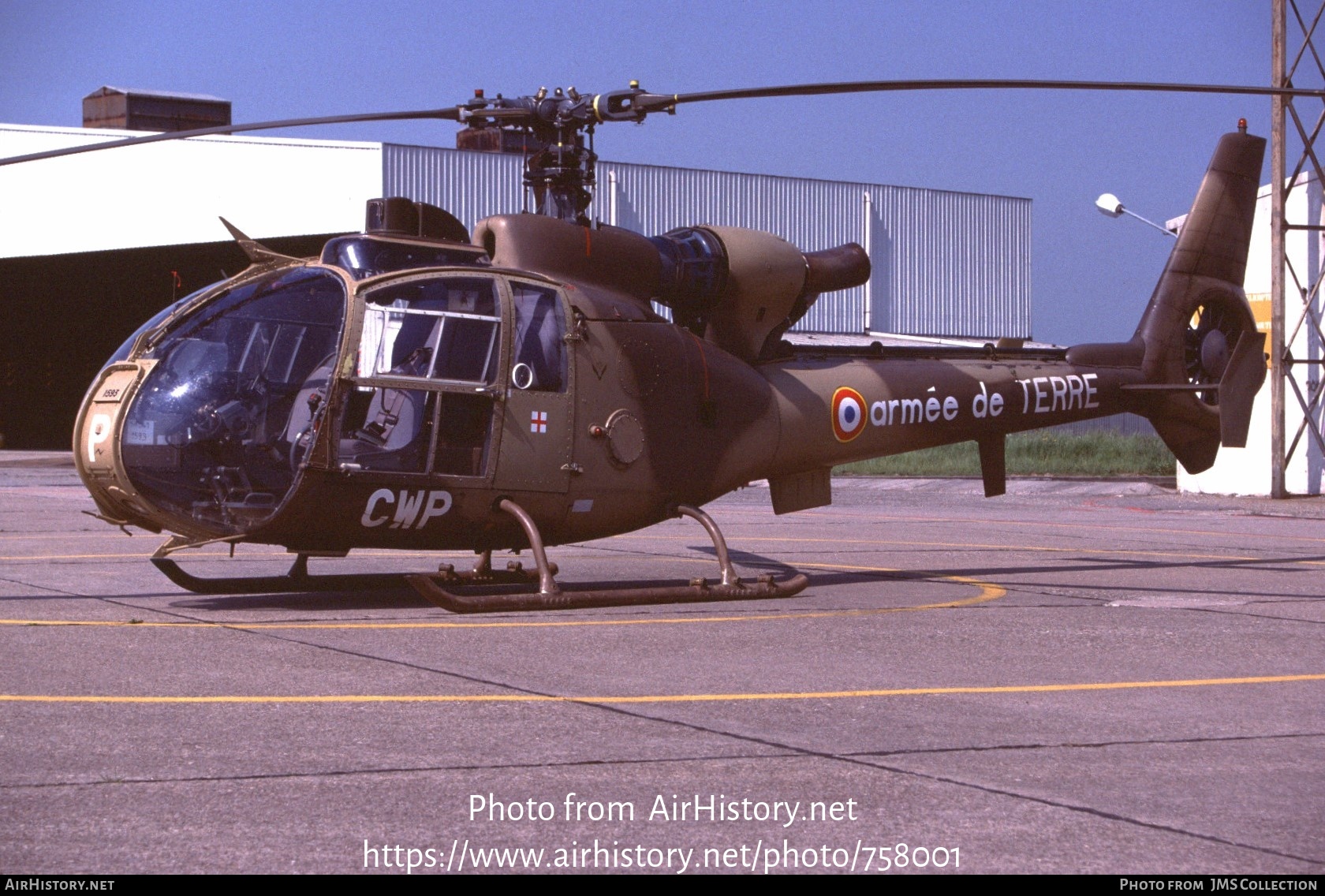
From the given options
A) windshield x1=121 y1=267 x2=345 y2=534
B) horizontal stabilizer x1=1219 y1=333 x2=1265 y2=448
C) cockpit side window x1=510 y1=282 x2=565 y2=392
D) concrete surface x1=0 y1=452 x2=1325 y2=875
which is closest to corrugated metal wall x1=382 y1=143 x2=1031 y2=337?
horizontal stabilizer x1=1219 y1=333 x2=1265 y2=448

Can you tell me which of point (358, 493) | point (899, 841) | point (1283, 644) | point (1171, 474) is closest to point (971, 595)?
point (1283, 644)

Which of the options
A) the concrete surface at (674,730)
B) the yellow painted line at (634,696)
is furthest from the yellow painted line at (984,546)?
the yellow painted line at (634,696)

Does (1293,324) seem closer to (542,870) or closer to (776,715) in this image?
(776,715)

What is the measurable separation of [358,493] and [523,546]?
5.57 feet

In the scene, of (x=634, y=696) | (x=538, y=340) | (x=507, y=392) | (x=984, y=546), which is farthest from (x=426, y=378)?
(x=984, y=546)

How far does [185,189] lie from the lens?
39.2 meters

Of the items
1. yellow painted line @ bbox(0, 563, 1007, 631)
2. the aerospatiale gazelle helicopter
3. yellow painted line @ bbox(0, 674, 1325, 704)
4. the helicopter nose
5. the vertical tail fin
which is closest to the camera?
yellow painted line @ bbox(0, 674, 1325, 704)

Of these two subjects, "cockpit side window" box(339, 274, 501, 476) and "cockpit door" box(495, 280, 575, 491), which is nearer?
"cockpit side window" box(339, 274, 501, 476)

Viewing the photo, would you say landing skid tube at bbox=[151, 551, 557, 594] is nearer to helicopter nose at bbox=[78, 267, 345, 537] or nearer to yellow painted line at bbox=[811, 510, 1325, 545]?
helicopter nose at bbox=[78, 267, 345, 537]

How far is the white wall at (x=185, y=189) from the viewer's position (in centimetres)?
3875

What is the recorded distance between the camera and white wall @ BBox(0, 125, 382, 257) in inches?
1526

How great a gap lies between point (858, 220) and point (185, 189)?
23.8 meters

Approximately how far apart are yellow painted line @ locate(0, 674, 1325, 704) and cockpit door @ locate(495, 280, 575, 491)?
12.7ft

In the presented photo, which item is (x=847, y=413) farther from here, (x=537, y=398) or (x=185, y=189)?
(x=185, y=189)
